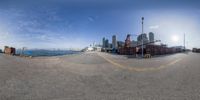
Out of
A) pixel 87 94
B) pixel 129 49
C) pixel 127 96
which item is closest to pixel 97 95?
pixel 87 94

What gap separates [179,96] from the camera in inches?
273

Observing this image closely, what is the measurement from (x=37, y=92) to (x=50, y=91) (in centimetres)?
49

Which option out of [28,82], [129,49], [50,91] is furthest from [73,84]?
[129,49]

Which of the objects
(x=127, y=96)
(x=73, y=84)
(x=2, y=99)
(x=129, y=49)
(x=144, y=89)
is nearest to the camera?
(x=2, y=99)

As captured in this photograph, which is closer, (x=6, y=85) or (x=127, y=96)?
(x=127, y=96)

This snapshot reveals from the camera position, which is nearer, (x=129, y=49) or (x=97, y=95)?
(x=97, y=95)

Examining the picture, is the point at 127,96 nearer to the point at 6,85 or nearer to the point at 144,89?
the point at 144,89

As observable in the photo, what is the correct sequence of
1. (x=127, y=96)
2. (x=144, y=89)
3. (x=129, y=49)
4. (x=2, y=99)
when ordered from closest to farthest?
(x=2, y=99) < (x=127, y=96) < (x=144, y=89) < (x=129, y=49)

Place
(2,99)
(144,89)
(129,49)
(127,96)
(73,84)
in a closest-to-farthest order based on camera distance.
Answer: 1. (2,99)
2. (127,96)
3. (144,89)
4. (73,84)
5. (129,49)

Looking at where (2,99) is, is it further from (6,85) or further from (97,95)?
(97,95)

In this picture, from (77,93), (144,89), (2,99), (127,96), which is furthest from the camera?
(144,89)

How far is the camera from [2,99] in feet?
21.6

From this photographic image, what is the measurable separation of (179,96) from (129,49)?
57076mm

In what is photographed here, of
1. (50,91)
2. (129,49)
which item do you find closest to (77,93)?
(50,91)
